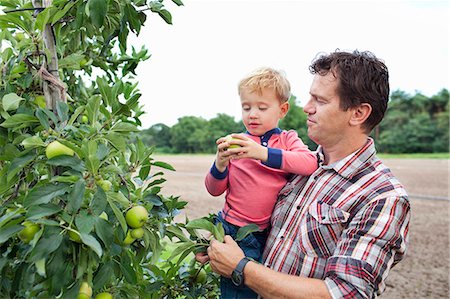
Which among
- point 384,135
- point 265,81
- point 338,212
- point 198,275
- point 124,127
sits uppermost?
point 265,81

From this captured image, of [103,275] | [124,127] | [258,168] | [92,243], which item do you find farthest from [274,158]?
[92,243]

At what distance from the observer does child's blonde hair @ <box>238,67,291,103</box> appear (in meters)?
1.80

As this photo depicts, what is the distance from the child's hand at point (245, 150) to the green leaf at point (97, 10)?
→ 23.9 inches

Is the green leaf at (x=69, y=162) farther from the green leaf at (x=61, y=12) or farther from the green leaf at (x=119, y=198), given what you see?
the green leaf at (x=61, y=12)

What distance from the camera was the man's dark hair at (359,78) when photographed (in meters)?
1.68

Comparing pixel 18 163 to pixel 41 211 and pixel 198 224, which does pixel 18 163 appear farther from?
pixel 198 224

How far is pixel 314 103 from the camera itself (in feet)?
5.66

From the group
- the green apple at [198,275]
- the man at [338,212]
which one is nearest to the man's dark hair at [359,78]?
the man at [338,212]

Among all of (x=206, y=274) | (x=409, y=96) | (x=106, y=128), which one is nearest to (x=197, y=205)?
(x=206, y=274)

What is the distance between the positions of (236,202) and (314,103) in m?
0.50

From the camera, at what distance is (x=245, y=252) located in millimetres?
1768

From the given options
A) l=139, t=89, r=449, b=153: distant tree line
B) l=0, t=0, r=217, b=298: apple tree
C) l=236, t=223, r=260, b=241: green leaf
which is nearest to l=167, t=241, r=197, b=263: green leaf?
l=0, t=0, r=217, b=298: apple tree

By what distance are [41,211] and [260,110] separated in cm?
101

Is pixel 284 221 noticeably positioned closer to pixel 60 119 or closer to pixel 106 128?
pixel 106 128
